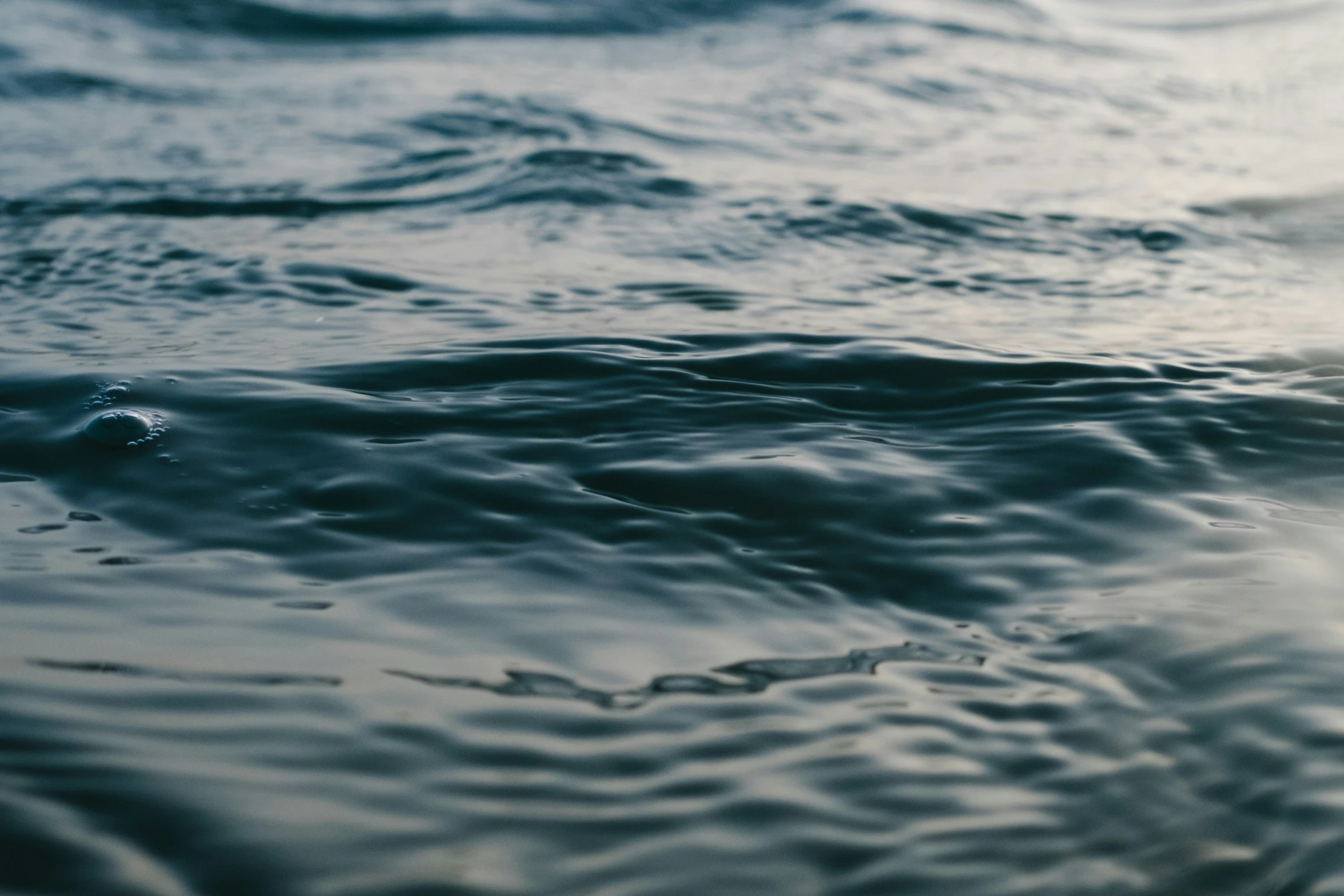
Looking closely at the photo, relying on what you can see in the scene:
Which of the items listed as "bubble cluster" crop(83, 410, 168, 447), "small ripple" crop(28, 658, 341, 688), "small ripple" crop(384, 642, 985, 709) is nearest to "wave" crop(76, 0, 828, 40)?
"bubble cluster" crop(83, 410, 168, 447)

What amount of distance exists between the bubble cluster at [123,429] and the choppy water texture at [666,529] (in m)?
0.01

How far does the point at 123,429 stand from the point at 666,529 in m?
1.43

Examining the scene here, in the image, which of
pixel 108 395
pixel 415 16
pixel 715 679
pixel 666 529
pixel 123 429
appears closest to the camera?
pixel 715 679

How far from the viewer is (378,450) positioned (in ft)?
10.3

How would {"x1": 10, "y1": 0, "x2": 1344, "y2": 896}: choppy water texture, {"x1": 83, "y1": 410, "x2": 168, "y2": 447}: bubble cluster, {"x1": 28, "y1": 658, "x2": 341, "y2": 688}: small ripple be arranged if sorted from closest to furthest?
1. {"x1": 10, "y1": 0, "x2": 1344, "y2": 896}: choppy water texture
2. {"x1": 28, "y1": 658, "x2": 341, "y2": 688}: small ripple
3. {"x1": 83, "y1": 410, "x2": 168, "y2": 447}: bubble cluster

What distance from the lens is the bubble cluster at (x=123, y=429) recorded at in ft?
10.1

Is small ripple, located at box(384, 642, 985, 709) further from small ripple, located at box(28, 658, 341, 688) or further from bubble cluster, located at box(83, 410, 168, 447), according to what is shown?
bubble cluster, located at box(83, 410, 168, 447)

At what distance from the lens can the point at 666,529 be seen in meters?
2.79

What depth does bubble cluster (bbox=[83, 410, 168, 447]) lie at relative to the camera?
10.1ft

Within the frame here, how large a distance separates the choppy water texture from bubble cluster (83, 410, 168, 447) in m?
0.01

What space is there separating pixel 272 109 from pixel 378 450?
5992 mm

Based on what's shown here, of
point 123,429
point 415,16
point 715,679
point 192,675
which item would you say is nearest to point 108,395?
point 123,429

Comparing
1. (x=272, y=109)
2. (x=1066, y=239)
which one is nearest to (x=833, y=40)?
(x=272, y=109)

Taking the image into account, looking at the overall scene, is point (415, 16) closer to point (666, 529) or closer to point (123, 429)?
point (123, 429)
